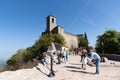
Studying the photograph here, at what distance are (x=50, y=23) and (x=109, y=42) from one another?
987 inches

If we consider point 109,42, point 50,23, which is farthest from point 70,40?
point 109,42

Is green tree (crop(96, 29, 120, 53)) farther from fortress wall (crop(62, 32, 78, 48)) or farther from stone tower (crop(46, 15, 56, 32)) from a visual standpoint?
stone tower (crop(46, 15, 56, 32))

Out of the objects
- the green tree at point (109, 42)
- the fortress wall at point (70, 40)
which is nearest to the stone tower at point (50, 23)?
the fortress wall at point (70, 40)

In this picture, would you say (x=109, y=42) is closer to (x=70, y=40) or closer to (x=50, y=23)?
(x=70, y=40)

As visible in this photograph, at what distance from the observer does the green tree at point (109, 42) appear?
60750mm

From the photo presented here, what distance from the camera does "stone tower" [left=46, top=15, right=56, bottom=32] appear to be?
76.2 meters

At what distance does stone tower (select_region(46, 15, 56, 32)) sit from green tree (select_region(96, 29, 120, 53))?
62.5ft

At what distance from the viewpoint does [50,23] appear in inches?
3002

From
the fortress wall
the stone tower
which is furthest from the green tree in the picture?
the stone tower

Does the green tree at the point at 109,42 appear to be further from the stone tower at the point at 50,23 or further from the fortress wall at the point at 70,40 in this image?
the stone tower at the point at 50,23

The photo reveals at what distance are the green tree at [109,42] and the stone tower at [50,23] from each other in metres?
19.0

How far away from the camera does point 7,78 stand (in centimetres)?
908

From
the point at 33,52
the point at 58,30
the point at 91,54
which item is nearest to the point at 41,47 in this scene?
the point at 33,52

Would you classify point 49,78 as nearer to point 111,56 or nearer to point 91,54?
point 91,54
